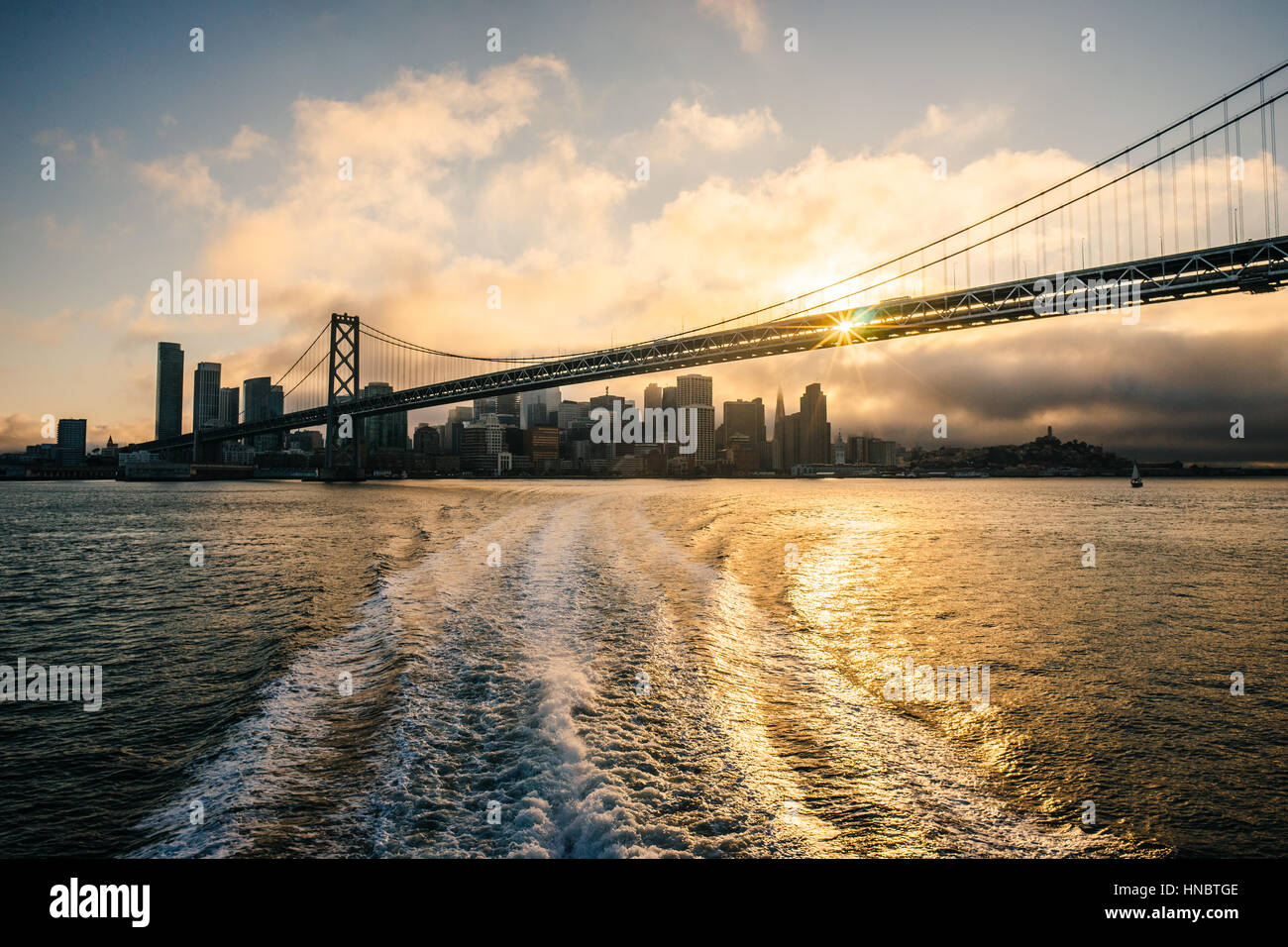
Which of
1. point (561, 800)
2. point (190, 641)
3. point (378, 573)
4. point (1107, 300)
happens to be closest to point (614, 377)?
point (1107, 300)

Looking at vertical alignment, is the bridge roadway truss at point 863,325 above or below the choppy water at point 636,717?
above

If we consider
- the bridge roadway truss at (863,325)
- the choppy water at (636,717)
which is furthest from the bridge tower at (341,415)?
the choppy water at (636,717)

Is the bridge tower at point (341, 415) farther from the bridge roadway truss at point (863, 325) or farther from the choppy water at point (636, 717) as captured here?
the choppy water at point (636, 717)

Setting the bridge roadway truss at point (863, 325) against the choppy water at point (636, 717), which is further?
the bridge roadway truss at point (863, 325)

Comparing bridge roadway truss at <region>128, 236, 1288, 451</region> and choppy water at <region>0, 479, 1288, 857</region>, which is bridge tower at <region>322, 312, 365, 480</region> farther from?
choppy water at <region>0, 479, 1288, 857</region>

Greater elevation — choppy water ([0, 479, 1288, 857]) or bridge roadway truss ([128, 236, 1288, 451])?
bridge roadway truss ([128, 236, 1288, 451])

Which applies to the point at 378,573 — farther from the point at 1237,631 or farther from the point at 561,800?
the point at 1237,631

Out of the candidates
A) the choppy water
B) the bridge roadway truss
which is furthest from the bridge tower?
the choppy water

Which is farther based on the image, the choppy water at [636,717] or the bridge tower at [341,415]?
the bridge tower at [341,415]
